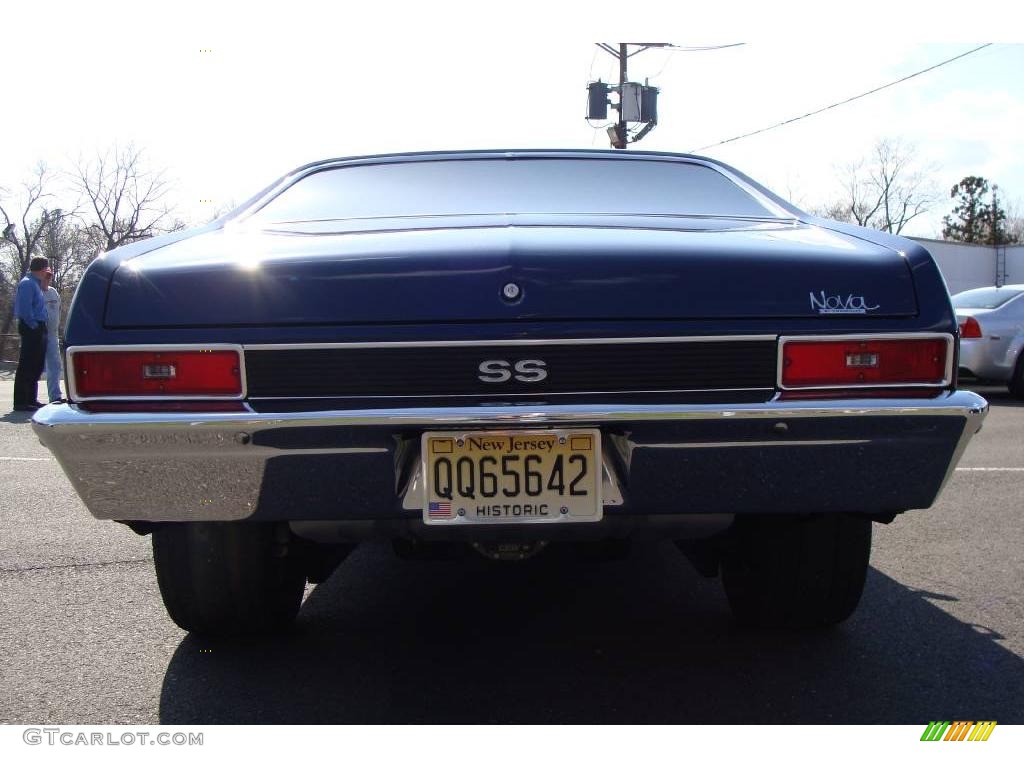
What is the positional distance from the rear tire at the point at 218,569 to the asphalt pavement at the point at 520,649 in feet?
0.45

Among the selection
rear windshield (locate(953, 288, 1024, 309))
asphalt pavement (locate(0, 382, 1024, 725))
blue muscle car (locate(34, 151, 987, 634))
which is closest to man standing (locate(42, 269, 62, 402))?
asphalt pavement (locate(0, 382, 1024, 725))

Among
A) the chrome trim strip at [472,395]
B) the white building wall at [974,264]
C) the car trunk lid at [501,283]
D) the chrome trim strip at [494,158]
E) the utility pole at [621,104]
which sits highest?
the utility pole at [621,104]

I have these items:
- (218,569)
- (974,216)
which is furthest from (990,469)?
(974,216)

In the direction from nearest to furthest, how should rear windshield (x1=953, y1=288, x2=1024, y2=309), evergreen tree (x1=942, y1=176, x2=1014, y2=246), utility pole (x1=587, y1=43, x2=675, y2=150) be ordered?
rear windshield (x1=953, y1=288, x2=1024, y2=309) < utility pole (x1=587, y1=43, x2=675, y2=150) < evergreen tree (x1=942, y1=176, x2=1014, y2=246)

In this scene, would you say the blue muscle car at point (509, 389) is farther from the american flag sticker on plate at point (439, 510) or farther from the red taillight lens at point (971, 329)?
the red taillight lens at point (971, 329)

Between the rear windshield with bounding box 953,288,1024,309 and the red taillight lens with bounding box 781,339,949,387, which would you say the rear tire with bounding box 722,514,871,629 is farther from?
the rear windshield with bounding box 953,288,1024,309

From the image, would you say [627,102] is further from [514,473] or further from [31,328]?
[514,473]

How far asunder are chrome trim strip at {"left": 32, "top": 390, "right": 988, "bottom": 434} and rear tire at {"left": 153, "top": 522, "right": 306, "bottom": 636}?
48 centimetres

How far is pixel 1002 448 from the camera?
6434 millimetres

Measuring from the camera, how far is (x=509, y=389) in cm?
208

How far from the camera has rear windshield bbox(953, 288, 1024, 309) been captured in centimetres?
978

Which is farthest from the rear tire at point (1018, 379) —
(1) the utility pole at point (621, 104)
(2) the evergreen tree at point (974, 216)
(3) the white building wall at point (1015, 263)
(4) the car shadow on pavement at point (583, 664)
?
(2) the evergreen tree at point (974, 216)

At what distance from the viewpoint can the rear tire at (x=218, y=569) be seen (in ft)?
8.25
